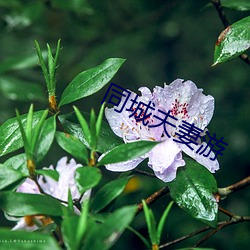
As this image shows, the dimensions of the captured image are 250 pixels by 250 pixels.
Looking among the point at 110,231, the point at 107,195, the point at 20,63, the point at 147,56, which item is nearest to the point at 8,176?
the point at 107,195

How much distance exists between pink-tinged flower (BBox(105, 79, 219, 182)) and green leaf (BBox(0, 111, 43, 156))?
153mm

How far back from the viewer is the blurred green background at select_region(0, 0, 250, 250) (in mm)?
2412

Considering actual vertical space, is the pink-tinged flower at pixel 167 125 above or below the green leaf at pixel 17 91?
above

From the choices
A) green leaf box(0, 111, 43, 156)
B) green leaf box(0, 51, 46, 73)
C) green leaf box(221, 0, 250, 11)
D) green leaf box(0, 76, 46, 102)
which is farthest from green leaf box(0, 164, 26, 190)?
green leaf box(0, 76, 46, 102)

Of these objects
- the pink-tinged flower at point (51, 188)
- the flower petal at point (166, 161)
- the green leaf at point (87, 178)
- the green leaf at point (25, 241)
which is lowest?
the pink-tinged flower at point (51, 188)

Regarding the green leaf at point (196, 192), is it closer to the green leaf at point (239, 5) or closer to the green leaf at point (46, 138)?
the green leaf at point (46, 138)

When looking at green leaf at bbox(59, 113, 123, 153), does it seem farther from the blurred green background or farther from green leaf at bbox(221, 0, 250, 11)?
the blurred green background

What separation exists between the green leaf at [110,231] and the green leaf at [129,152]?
0.53 feet

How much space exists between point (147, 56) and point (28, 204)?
7.98 feet

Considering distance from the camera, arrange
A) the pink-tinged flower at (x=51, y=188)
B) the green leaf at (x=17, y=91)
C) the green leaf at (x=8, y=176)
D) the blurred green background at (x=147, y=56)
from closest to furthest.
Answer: the green leaf at (x=8, y=176) < the pink-tinged flower at (x=51, y=188) < the green leaf at (x=17, y=91) < the blurred green background at (x=147, y=56)

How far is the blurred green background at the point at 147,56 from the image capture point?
2412 mm

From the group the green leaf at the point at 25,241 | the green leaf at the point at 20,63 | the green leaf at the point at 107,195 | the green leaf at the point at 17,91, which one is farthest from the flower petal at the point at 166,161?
the green leaf at the point at 17,91

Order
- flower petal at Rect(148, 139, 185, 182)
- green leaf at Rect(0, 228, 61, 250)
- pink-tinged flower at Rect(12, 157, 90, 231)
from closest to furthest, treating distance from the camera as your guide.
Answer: green leaf at Rect(0, 228, 61, 250) → flower petal at Rect(148, 139, 185, 182) → pink-tinged flower at Rect(12, 157, 90, 231)

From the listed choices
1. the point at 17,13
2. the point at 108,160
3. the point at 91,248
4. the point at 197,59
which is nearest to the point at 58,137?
the point at 108,160
